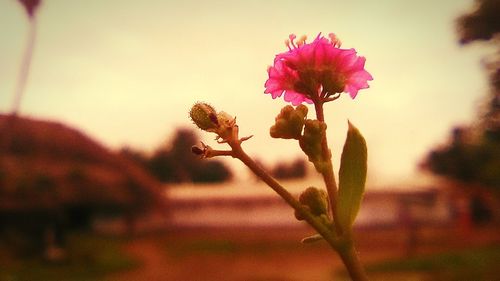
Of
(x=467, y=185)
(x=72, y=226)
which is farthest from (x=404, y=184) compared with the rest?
(x=72, y=226)

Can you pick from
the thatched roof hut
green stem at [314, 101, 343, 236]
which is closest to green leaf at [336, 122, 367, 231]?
green stem at [314, 101, 343, 236]

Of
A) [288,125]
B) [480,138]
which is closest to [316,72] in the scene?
[288,125]

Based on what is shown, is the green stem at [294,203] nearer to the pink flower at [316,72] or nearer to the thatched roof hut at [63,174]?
the pink flower at [316,72]

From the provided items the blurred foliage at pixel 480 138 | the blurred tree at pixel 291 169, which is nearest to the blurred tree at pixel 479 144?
the blurred foliage at pixel 480 138

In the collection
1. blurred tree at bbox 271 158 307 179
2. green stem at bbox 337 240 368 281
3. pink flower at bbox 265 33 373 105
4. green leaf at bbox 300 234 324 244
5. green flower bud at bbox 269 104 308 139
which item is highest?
blurred tree at bbox 271 158 307 179

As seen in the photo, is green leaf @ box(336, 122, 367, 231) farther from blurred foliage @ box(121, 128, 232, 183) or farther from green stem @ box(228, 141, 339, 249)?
blurred foliage @ box(121, 128, 232, 183)

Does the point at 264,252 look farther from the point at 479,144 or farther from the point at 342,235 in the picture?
the point at 342,235
